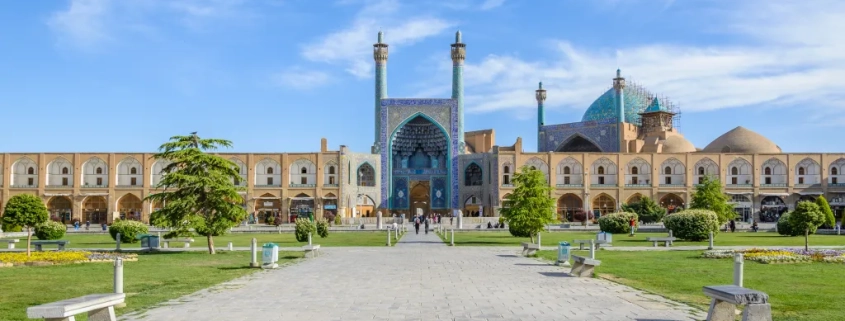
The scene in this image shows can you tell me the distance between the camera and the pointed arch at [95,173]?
176 feet

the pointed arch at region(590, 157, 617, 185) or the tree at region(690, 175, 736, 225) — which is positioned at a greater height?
the pointed arch at region(590, 157, 617, 185)

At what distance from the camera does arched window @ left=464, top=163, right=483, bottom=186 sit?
59000 mm

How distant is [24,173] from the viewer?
5334 cm

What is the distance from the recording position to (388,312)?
28.2ft

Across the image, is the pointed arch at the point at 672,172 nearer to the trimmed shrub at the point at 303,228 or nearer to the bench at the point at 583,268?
the trimmed shrub at the point at 303,228

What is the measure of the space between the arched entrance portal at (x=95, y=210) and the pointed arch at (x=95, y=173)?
3.53 feet

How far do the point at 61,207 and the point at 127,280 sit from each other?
46.2 metres

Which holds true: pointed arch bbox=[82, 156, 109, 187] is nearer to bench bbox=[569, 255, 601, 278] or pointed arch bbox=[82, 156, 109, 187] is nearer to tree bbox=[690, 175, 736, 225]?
tree bbox=[690, 175, 736, 225]

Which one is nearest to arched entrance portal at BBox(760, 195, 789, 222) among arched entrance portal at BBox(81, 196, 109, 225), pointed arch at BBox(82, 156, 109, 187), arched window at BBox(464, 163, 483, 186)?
arched window at BBox(464, 163, 483, 186)

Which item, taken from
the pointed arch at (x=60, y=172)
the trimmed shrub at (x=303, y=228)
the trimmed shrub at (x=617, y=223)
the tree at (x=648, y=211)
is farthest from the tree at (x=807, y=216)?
the pointed arch at (x=60, y=172)

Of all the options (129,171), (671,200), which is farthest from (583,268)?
(129,171)

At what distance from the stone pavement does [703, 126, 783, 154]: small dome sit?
48324 mm

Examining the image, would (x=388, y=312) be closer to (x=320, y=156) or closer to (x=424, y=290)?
(x=424, y=290)

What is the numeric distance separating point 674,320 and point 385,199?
166ft
